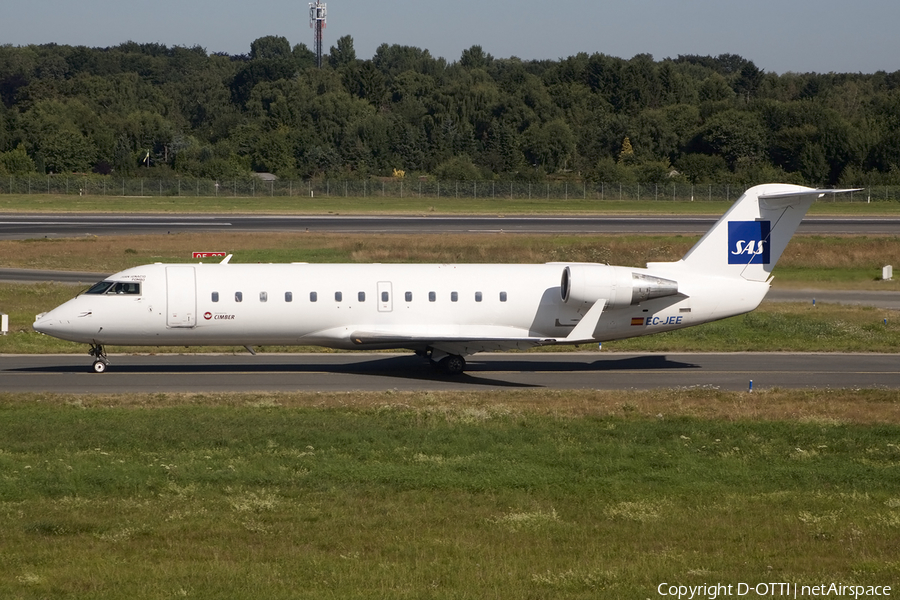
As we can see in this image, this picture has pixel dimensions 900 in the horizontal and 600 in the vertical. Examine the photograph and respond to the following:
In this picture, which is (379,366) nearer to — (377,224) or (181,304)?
(181,304)

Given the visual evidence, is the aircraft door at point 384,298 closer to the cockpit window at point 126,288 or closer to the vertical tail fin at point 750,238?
the cockpit window at point 126,288

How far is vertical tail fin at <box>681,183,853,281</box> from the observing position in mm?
29266

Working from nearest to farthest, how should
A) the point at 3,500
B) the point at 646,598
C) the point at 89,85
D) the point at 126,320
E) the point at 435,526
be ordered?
the point at 646,598, the point at 435,526, the point at 3,500, the point at 126,320, the point at 89,85

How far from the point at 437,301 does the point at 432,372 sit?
2.42m

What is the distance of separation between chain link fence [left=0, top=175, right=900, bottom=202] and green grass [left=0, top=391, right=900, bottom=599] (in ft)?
285

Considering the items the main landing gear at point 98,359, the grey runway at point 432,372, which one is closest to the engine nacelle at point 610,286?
the grey runway at point 432,372

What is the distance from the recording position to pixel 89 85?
172m

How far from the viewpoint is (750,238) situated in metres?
29.3

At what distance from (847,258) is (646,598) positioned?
163 ft

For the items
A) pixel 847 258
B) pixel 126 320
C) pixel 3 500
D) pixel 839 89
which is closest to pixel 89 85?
pixel 839 89

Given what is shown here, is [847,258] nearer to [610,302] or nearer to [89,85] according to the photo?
[610,302]

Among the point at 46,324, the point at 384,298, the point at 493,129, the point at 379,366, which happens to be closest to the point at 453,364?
the point at 379,366

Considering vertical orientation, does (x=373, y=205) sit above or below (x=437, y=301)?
above

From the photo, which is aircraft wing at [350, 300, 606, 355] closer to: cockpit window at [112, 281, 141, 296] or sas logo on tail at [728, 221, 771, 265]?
sas logo on tail at [728, 221, 771, 265]
